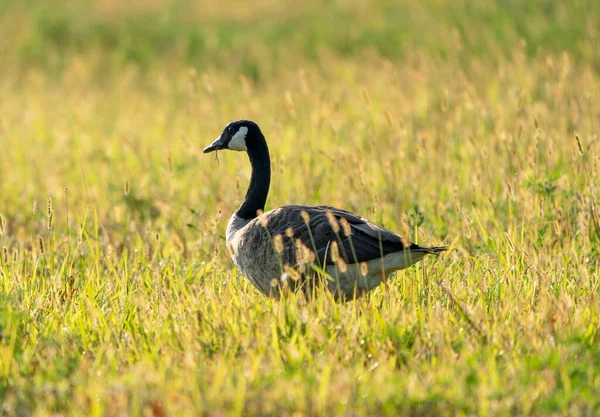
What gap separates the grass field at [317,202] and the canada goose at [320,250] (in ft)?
0.60

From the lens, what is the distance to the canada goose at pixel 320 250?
488cm

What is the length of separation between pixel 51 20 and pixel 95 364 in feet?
44.6

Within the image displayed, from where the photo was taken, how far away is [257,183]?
19.6ft

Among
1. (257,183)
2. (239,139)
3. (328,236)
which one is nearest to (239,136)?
(239,139)

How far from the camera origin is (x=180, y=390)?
3723mm

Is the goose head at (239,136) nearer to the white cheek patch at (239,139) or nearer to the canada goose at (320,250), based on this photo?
the white cheek patch at (239,139)

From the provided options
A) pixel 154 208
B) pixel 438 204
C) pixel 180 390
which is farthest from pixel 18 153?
pixel 180 390

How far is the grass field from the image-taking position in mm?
3832

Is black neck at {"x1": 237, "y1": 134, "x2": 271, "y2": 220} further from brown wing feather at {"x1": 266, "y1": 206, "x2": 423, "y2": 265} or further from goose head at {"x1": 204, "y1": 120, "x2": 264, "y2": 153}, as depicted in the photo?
brown wing feather at {"x1": 266, "y1": 206, "x2": 423, "y2": 265}

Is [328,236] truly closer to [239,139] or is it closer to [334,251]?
[334,251]

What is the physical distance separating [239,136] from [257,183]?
1.16ft

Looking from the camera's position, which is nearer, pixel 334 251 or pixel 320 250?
pixel 334 251

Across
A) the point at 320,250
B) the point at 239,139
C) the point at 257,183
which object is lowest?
the point at 320,250

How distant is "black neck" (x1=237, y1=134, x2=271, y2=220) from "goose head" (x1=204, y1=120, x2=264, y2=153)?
28 millimetres
